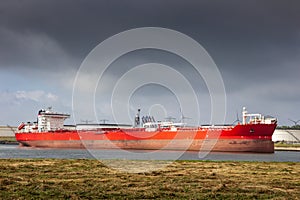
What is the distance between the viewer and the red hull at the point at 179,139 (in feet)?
159

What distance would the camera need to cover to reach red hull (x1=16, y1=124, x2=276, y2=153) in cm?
4834

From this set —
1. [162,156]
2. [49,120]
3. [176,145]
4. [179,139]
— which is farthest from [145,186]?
[49,120]

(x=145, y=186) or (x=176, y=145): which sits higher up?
(x=145, y=186)

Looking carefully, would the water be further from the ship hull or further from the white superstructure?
the white superstructure

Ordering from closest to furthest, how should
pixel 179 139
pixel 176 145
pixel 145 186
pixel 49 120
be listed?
pixel 145 186 → pixel 179 139 → pixel 176 145 → pixel 49 120

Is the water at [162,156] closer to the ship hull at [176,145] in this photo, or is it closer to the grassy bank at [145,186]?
the ship hull at [176,145]

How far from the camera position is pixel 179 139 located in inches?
2117

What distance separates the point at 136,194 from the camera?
1160 centimetres

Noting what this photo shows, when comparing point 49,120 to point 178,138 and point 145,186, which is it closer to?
point 178,138

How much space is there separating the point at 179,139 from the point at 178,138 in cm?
23

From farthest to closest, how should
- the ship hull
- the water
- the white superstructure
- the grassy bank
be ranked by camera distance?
the white superstructure < the ship hull < the water < the grassy bank

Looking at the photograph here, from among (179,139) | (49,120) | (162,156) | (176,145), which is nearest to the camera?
(162,156)

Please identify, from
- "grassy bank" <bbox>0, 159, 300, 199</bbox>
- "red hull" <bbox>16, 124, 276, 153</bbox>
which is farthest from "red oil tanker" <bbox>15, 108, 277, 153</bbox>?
"grassy bank" <bbox>0, 159, 300, 199</bbox>

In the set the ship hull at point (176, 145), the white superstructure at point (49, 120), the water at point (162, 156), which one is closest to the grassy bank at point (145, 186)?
the water at point (162, 156)
